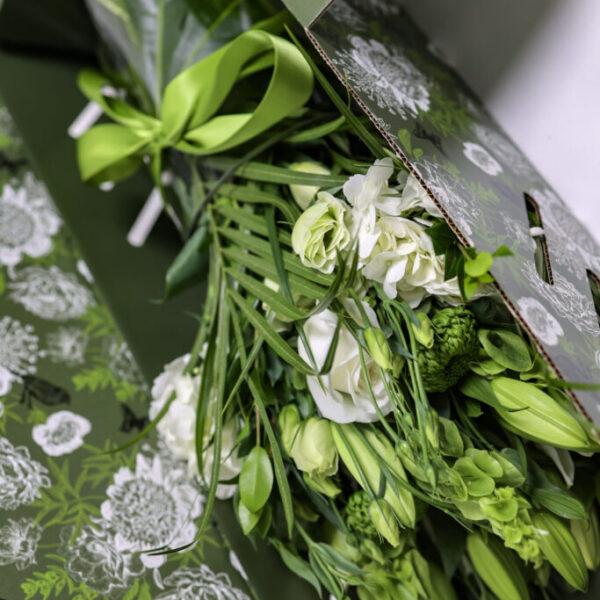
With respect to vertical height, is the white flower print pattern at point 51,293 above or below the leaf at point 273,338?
below

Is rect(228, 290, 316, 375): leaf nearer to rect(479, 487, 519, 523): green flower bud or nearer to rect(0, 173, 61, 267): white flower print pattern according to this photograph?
rect(479, 487, 519, 523): green flower bud

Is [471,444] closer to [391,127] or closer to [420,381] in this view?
[420,381]

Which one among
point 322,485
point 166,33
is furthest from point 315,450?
point 166,33

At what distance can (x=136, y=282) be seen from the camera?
66 cm

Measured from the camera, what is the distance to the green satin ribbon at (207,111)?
485 millimetres

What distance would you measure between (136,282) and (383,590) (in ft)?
1.25

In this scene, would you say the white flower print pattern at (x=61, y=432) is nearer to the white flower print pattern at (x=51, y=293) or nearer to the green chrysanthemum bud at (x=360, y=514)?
the white flower print pattern at (x=51, y=293)

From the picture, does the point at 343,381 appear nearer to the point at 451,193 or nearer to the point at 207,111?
the point at 451,193

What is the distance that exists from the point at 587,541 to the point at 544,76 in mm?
425

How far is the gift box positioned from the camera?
1.25 feet

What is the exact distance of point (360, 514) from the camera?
461 millimetres

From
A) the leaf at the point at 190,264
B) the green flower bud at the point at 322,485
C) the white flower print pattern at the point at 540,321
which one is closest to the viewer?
the white flower print pattern at the point at 540,321

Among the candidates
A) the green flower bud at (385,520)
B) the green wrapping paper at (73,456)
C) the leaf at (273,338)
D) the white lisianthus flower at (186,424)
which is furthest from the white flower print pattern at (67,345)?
the green flower bud at (385,520)

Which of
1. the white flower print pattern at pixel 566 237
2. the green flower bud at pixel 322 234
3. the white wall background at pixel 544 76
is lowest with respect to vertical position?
the green flower bud at pixel 322 234
